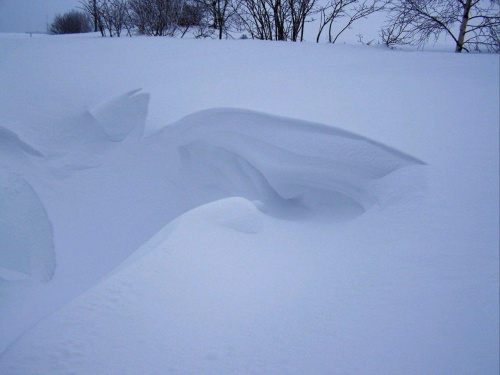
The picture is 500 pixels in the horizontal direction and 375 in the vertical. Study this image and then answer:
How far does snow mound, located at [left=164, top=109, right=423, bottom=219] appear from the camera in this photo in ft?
5.05

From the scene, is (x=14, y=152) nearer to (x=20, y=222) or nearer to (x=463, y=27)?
(x=20, y=222)

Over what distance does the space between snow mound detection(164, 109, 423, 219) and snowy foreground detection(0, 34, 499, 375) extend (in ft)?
0.03

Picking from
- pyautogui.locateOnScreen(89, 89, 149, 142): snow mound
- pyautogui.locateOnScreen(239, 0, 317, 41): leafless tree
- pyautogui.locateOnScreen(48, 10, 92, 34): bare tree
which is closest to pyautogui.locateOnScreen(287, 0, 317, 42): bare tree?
pyautogui.locateOnScreen(239, 0, 317, 41): leafless tree

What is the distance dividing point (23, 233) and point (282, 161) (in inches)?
69.8

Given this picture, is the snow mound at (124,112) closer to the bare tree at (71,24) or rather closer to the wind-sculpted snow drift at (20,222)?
the wind-sculpted snow drift at (20,222)

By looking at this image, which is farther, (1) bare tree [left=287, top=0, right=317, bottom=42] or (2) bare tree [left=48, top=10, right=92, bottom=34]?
(2) bare tree [left=48, top=10, right=92, bottom=34]

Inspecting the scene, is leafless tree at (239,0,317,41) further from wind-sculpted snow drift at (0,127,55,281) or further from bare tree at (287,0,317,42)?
wind-sculpted snow drift at (0,127,55,281)

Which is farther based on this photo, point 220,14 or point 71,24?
point 71,24

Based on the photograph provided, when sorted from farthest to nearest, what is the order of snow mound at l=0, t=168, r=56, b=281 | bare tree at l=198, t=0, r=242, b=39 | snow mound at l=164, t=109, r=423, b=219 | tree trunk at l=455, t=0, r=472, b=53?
bare tree at l=198, t=0, r=242, b=39 < tree trunk at l=455, t=0, r=472, b=53 < snow mound at l=0, t=168, r=56, b=281 < snow mound at l=164, t=109, r=423, b=219

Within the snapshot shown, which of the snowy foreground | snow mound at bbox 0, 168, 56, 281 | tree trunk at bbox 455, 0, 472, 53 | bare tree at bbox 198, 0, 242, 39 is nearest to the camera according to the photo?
the snowy foreground

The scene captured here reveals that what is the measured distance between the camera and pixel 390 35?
451cm

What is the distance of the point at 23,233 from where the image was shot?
205 centimetres

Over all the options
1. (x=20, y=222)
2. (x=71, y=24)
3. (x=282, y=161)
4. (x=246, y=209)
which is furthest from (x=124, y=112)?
(x=71, y=24)

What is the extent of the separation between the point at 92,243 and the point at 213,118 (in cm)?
118
